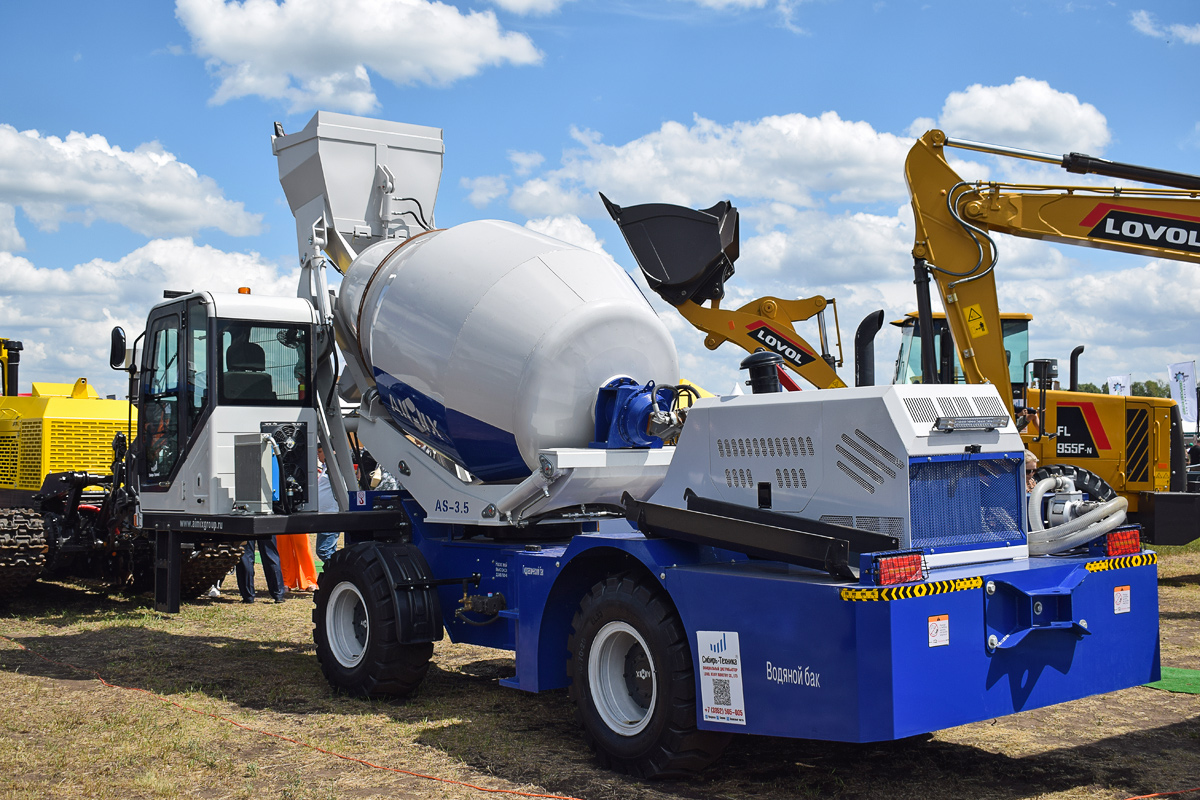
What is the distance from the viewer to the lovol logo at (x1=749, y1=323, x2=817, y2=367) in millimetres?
13422

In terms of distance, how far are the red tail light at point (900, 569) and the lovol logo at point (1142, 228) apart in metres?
6.89

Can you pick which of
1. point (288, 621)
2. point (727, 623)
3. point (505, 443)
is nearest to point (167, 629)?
point (288, 621)

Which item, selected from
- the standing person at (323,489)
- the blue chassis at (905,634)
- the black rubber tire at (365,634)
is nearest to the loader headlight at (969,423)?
the blue chassis at (905,634)

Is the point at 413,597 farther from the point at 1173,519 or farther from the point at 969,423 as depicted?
the point at 1173,519

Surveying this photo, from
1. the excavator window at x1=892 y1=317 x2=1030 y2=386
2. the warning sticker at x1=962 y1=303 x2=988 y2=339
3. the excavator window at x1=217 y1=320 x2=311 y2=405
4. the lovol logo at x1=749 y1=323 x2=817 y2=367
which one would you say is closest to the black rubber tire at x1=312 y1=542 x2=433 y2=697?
the excavator window at x1=217 y1=320 x2=311 y2=405

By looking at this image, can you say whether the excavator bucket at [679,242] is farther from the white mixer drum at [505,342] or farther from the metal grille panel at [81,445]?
the metal grille panel at [81,445]

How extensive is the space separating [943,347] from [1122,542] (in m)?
8.50

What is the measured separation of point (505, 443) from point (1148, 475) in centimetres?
1015

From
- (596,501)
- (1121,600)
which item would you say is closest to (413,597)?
(596,501)

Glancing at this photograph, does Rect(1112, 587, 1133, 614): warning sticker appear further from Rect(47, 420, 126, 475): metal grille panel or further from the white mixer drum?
Rect(47, 420, 126, 475): metal grille panel

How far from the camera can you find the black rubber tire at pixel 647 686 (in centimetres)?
575

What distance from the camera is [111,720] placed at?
7.38 m

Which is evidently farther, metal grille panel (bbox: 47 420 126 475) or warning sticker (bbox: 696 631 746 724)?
metal grille panel (bbox: 47 420 126 475)

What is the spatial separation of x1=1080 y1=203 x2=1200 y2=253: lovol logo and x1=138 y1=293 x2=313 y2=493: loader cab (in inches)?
297
